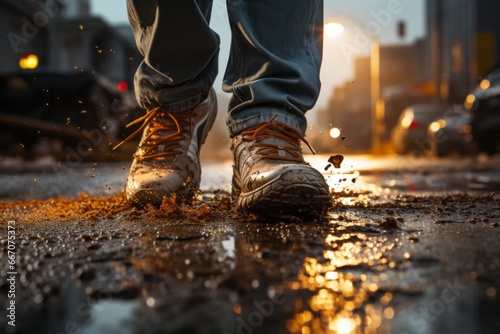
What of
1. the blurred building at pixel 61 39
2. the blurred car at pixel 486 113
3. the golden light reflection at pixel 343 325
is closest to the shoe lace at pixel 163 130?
the golden light reflection at pixel 343 325

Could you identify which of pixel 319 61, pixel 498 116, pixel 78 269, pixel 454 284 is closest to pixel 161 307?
pixel 78 269

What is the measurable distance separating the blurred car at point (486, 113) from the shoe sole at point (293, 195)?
668 centimetres

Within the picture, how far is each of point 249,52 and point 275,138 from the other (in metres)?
0.30

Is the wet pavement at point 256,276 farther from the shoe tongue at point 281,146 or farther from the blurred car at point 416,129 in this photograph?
the blurred car at point 416,129

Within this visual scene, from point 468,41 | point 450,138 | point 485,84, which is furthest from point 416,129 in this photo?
point 468,41

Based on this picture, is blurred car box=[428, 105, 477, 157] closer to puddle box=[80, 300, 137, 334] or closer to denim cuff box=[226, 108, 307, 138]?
denim cuff box=[226, 108, 307, 138]

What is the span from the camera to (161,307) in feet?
2.50

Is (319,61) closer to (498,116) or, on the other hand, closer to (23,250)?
(23,250)

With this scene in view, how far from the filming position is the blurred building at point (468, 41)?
2294 centimetres

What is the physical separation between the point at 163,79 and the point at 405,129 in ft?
38.9

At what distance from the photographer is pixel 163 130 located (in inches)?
77.1

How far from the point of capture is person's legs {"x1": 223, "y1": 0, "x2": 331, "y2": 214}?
66.6 inches

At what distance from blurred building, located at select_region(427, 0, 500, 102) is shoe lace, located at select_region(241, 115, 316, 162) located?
55.7 ft

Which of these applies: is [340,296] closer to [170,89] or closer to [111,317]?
[111,317]
